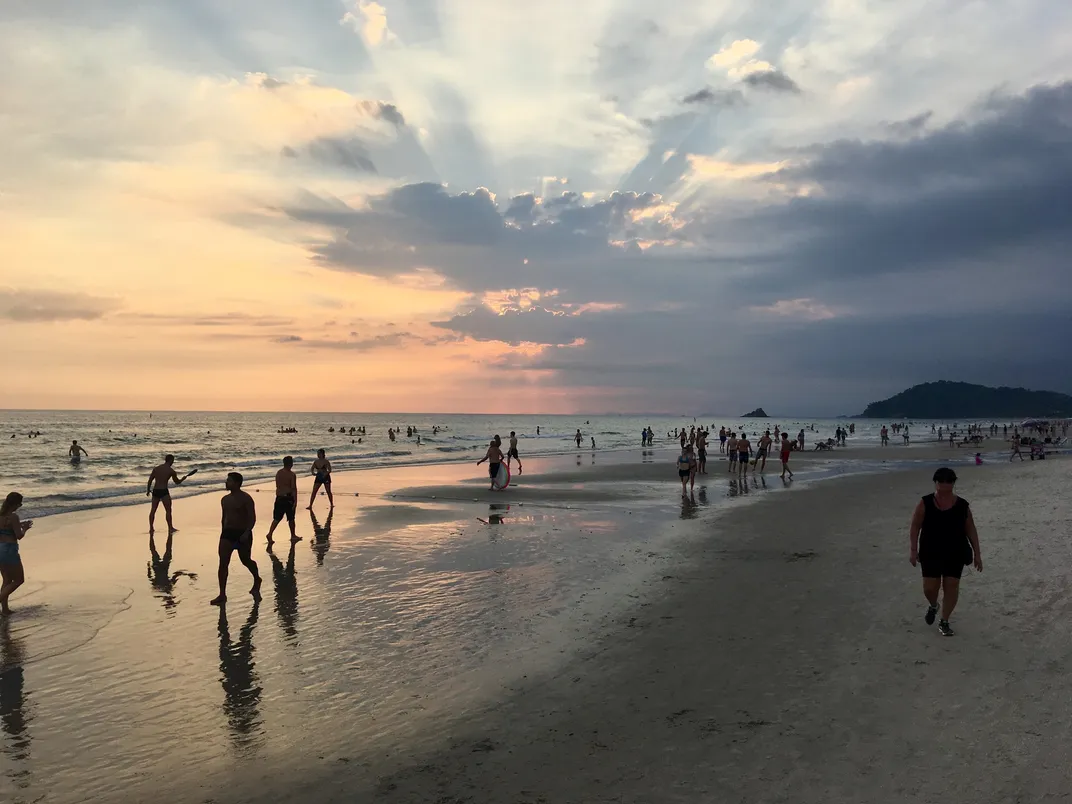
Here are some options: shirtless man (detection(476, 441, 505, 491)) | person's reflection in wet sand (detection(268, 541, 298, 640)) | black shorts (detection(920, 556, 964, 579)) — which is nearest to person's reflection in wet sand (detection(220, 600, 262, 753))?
person's reflection in wet sand (detection(268, 541, 298, 640))

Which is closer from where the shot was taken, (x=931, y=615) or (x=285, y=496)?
(x=931, y=615)

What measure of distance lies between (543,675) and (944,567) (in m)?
4.86

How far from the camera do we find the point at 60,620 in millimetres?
9422

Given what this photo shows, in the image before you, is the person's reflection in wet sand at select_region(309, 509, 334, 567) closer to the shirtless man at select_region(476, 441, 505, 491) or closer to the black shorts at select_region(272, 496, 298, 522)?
the black shorts at select_region(272, 496, 298, 522)

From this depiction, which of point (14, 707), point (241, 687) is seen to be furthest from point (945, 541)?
point (14, 707)

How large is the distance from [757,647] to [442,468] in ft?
107

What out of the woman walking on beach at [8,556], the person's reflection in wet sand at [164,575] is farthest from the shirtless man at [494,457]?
the woman walking on beach at [8,556]

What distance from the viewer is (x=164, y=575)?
12172mm

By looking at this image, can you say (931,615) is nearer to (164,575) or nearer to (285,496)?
(164,575)

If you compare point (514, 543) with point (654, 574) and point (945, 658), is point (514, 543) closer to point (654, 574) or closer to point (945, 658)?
point (654, 574)

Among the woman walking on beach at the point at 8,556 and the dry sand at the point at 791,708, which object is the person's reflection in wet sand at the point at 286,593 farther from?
the dry sand at the point at 791,708

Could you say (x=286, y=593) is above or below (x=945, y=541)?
below

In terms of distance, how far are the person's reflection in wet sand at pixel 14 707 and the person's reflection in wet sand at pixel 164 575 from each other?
1.92m

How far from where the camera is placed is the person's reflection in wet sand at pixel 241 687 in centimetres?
575
